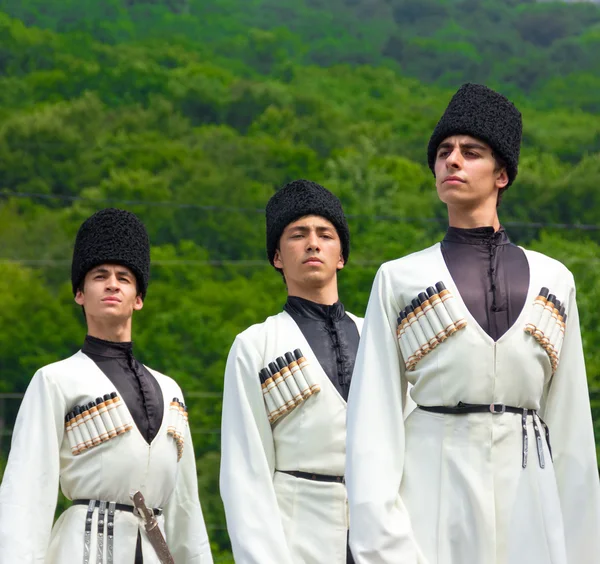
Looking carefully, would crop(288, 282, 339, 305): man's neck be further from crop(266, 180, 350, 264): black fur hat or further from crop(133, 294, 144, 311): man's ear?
crop(133, 294, 144, 311): man's ear

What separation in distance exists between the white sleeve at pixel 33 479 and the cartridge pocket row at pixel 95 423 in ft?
0.19

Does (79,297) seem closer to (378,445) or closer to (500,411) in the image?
(378,445)

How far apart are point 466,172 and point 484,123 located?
0.57ft

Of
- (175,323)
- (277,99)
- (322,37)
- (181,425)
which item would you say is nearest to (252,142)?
(277,99)

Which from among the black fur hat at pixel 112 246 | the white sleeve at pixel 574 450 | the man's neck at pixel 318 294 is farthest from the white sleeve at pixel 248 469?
the white sleeve at pixel 574 450

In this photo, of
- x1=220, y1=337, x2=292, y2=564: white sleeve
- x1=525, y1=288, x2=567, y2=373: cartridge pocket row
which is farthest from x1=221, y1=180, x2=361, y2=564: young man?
x1=525, y1=288, x2=567, y2=373: cartridge pocket row

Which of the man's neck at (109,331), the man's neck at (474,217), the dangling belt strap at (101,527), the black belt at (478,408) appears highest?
the man's neck at (109,331)

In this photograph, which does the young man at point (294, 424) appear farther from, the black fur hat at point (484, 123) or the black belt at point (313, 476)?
the black fur hat at point (484, 123)

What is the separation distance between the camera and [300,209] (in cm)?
630

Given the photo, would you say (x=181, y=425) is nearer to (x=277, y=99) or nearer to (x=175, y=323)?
(x=175, y=323)

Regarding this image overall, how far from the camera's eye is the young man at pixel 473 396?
14.3 feet

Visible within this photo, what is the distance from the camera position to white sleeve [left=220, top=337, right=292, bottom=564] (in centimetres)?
551

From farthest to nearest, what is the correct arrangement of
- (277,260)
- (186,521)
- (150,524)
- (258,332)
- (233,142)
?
(233,142)
(186,521)
(277,260)
(150,524)
(258,332)

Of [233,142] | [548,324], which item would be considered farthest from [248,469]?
[233,142]
